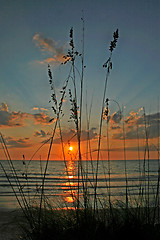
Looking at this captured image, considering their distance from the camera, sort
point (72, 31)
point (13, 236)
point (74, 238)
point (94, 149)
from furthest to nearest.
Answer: point (13, 236), point (94, 149), point (72, 31), point (74, 238)

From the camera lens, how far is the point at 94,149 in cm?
267

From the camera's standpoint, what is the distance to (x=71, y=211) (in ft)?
7.80

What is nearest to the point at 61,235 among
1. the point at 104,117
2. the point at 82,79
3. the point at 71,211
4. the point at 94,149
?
the point at 71,211

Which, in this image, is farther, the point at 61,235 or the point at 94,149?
the point at 94,149

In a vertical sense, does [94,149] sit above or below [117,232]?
above

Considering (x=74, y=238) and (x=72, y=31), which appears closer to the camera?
(x=74, y=238)

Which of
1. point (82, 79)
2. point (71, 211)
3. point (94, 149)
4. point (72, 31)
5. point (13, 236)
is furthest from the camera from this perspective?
point (13, 236)

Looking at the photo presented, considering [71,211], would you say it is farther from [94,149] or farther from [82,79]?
[82,79]

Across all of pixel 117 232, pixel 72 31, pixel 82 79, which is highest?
pixel 72 31

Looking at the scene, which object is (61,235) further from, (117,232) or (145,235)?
(145,235)

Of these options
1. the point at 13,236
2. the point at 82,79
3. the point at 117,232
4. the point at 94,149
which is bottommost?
the point at 13,236

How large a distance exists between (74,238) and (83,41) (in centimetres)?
194

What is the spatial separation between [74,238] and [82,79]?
149 cm

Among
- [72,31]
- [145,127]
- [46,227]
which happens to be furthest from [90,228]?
[72,31]
